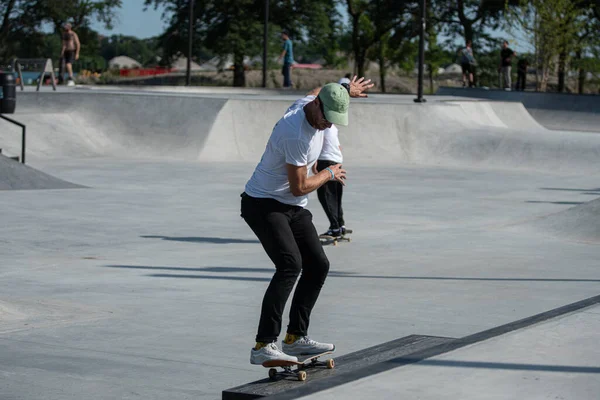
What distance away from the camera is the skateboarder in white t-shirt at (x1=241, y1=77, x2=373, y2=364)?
5.41 metres

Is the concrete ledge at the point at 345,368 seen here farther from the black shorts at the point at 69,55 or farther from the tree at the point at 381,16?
the tree at the point at 381,16

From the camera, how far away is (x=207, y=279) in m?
9.04

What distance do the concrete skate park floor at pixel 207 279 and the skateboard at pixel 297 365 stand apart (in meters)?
0.29

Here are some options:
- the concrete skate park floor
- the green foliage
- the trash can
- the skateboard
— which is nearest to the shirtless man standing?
the trash can

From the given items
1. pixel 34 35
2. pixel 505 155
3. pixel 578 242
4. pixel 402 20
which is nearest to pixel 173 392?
pixel 578 242

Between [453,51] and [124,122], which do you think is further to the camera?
[453,51]

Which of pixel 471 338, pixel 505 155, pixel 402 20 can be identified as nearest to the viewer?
pixel 471 338

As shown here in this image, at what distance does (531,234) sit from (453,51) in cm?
5061

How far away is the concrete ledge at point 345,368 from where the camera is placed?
16.5 feet

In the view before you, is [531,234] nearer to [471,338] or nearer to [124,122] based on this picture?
[471,338]

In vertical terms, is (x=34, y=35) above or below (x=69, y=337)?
above

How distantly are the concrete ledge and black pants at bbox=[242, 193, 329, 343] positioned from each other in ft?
0.97

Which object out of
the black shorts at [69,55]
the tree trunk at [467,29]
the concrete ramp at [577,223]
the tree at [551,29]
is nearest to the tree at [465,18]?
the tree trunk at [467,29]

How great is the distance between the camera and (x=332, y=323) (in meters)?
7.28
